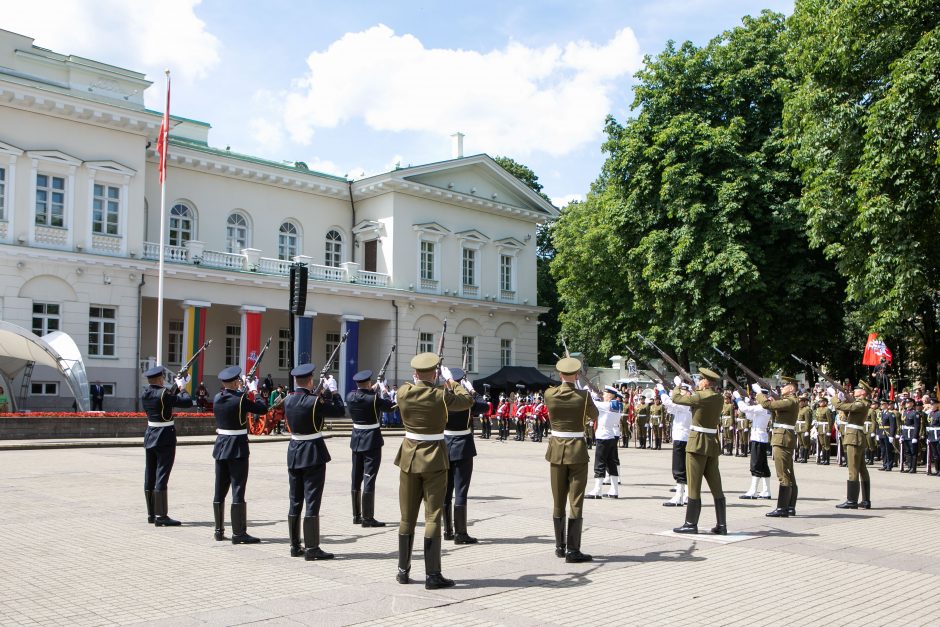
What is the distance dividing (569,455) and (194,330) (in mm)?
28215

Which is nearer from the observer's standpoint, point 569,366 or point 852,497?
point 569,366

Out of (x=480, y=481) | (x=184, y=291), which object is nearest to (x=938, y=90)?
(x=480, y=481)

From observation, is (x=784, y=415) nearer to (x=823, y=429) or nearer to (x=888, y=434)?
(x=888, y=434)

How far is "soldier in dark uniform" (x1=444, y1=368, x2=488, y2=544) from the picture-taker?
10469 millimetres

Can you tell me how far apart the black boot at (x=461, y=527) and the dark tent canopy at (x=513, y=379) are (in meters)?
32.0

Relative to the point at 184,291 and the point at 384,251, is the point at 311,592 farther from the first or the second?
the point at 384,251

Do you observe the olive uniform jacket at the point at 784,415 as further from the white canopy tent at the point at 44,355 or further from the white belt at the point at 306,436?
the white canopy tent at the point at 44,355

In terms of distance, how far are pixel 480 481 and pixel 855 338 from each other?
2924 centimetres

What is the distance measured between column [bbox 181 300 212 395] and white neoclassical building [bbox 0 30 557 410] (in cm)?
6

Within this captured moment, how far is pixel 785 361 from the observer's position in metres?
33.9

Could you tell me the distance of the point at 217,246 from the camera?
1515 inches

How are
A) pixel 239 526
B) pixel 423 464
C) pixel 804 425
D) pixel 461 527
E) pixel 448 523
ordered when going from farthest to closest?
pixel 804 425
pixel 448 523
pixel 461 527
pixel 239 526
pixel 423 464

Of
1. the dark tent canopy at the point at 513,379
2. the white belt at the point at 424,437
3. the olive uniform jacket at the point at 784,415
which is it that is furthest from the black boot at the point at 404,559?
the dark tent canopy at the point at 513,379

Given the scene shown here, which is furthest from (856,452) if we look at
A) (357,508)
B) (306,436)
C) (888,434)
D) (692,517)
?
(888,434)
